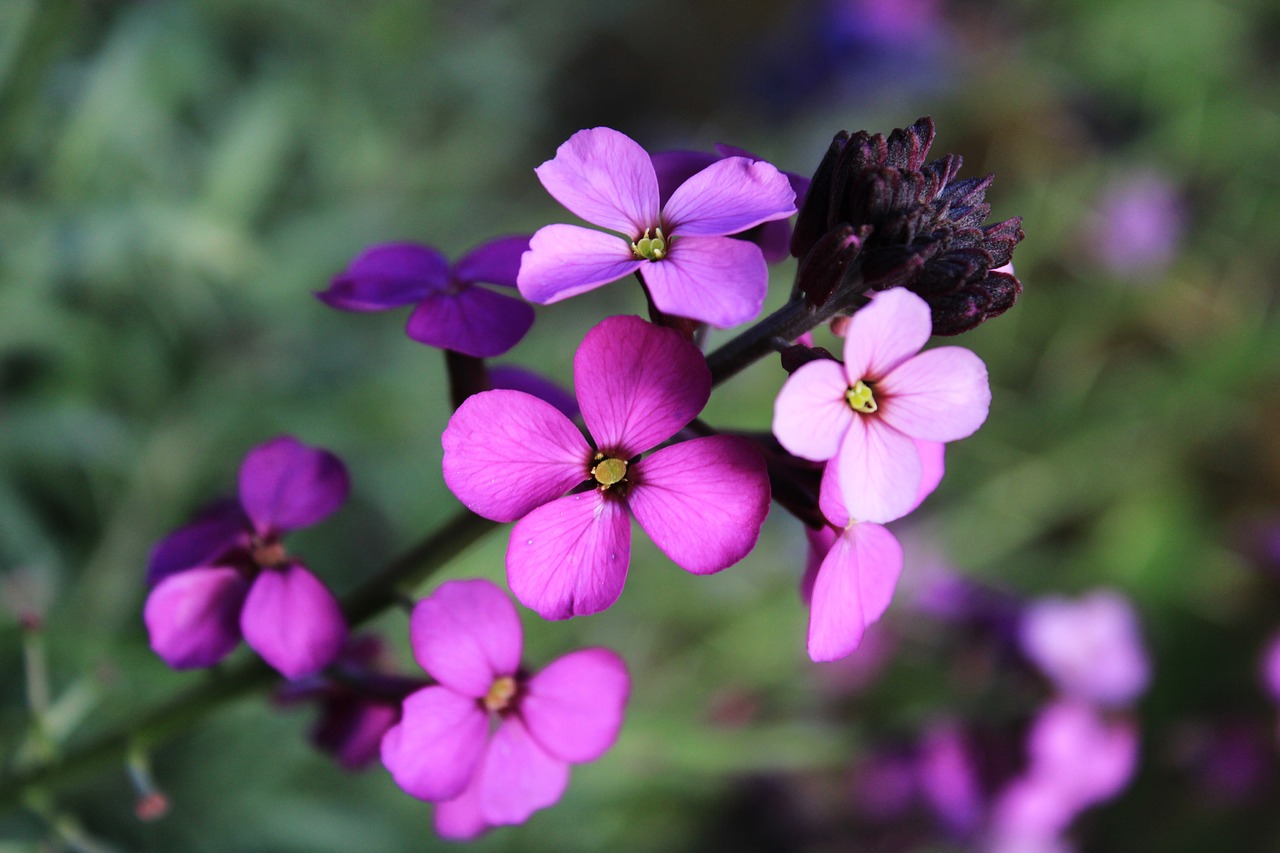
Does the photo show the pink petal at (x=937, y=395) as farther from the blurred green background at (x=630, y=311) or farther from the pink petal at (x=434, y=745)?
the blurred green background at (x=630, y=311)

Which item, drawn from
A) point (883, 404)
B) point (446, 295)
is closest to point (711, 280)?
point (883, 404)

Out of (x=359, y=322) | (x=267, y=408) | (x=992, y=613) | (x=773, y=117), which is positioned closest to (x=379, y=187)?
(x=359, y=322)

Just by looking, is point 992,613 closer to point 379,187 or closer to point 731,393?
point 731,393

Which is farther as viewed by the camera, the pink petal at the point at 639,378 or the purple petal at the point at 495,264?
the purple petal at the point at 495,264

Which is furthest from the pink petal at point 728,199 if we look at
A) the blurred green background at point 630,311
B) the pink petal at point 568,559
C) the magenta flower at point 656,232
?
the blurred green background at point 630,311

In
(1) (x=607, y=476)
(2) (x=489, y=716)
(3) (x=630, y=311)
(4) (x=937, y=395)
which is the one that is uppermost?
(4) (x=937, y=395)

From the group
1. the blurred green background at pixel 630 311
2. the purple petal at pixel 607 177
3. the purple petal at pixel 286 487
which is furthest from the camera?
the blurred green background at pixel 630 311

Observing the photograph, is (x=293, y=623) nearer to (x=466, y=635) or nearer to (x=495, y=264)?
(x=466, y=635)
